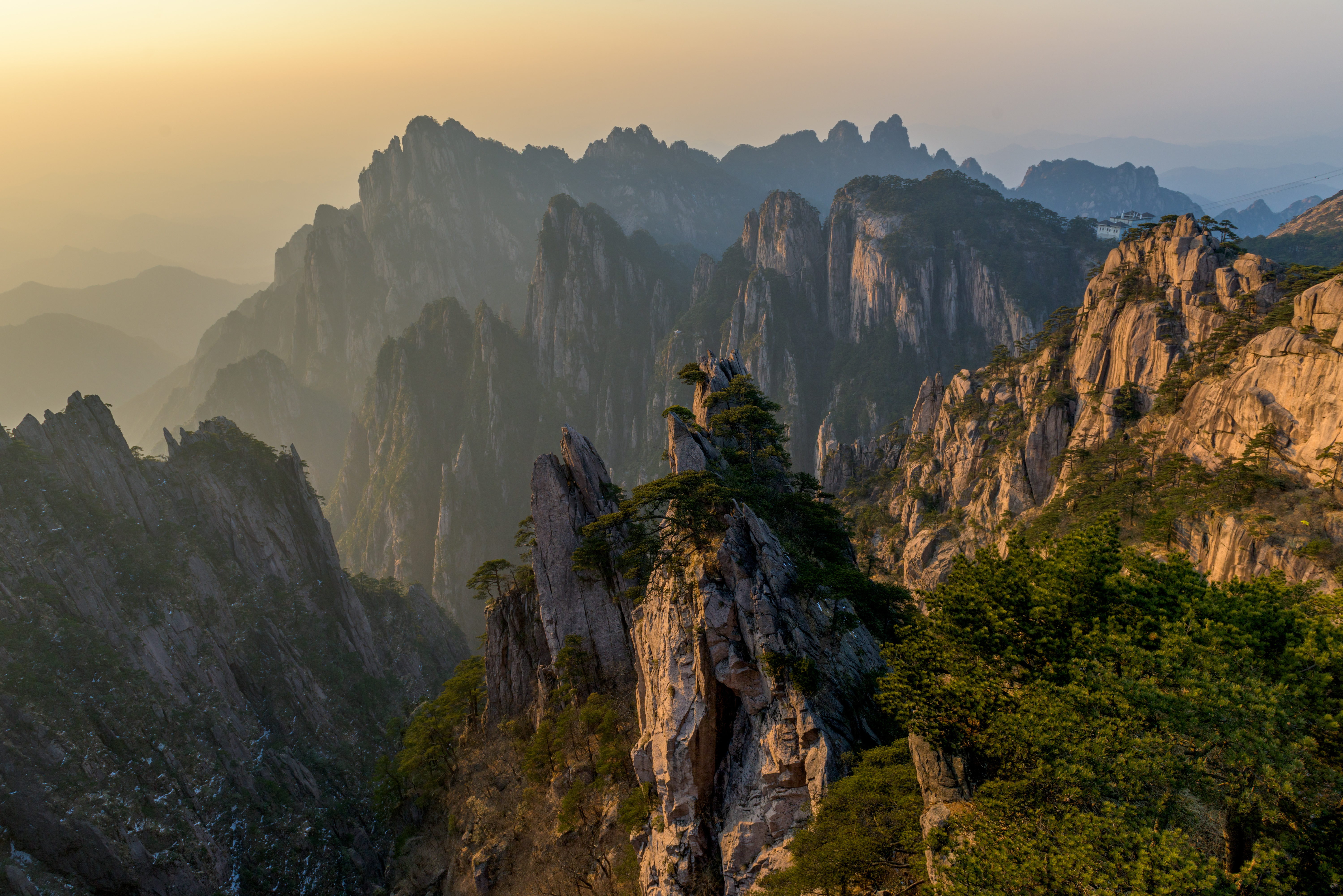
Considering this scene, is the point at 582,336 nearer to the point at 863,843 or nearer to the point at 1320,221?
the point at 1320,221

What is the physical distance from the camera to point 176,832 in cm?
3878

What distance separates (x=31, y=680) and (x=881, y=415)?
136075mm

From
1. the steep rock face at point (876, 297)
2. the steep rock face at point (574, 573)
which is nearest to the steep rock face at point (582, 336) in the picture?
the steep rock face at point (876, 297)

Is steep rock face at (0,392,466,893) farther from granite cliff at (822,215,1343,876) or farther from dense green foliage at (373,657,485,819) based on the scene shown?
granite cliff at (822,215,1343,876)

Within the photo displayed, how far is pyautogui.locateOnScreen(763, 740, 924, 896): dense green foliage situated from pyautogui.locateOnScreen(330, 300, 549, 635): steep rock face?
488 feet

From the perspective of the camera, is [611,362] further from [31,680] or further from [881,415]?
[31,680]

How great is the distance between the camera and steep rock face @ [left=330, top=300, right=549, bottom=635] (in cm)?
16625

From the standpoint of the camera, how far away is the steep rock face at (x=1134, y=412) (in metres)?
36.3

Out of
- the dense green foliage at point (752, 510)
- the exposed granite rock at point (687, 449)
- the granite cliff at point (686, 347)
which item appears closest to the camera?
the dense green foliage at point (752, 510)

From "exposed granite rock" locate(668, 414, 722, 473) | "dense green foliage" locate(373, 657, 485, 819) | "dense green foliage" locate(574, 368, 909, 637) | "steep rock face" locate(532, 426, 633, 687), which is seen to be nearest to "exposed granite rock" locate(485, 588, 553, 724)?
"steep rock face" locate(532, 426, 633, 687)

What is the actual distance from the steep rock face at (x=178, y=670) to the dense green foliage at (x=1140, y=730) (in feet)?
147

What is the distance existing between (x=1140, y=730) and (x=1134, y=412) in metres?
52.3

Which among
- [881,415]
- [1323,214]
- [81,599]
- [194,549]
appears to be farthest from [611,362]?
[1323,214]

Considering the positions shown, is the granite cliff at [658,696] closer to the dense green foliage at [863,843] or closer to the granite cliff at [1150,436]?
the dense green foliage at [863,843]
